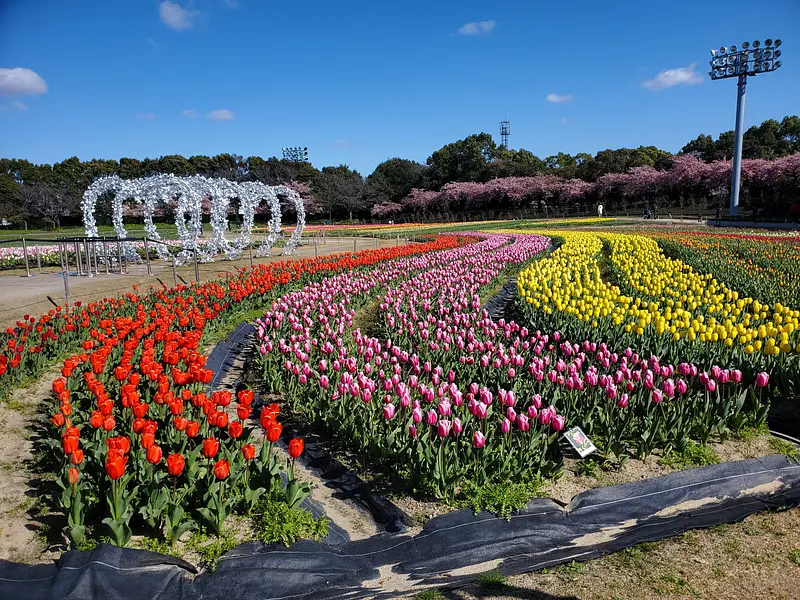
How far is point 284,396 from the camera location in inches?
239

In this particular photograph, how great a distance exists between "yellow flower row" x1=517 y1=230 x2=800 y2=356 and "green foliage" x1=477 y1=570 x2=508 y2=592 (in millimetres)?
3789

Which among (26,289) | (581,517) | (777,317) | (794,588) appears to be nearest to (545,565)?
(581,517)

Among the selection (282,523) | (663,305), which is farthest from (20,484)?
(663,305)

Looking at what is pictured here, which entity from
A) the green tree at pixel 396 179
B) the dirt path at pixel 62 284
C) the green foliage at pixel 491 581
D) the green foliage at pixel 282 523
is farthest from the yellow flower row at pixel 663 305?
the green tree at pixel 396 179

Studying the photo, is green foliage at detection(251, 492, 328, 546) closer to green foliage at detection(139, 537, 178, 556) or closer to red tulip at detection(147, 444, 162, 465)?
green foliage at detection(139, 537, 178, 556)

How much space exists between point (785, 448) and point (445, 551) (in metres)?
3.38

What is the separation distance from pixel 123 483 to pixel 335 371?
8.50ft

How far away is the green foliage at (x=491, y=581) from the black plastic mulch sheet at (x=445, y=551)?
66 mm

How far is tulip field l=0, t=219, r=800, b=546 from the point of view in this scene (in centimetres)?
365

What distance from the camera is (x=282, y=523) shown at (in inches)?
137

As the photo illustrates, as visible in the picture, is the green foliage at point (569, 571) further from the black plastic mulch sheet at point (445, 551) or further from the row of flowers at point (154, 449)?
the row of flowers at point (154, 449)

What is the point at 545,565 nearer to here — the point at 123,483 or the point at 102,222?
the point at 123,483

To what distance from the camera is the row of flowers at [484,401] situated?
414 cm

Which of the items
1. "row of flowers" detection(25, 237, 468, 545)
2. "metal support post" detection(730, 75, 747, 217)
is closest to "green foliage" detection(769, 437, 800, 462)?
"row of flowers" detection(25, 237, 468, 545)
